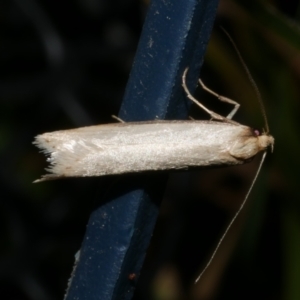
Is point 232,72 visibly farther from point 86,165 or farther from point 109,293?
point 109,293

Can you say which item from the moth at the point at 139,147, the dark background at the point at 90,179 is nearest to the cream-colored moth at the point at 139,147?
the moth at the point at 139,147

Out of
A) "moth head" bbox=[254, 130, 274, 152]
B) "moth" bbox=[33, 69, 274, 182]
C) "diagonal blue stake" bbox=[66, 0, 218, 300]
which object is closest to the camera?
"diagonal blue stake" bbox=[66, 0, 218, 300]

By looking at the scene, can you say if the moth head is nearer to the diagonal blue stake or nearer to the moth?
the moth

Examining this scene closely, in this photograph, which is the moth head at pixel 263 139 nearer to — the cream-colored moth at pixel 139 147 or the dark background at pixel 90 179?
the cream-colored moth at pixel 139 147

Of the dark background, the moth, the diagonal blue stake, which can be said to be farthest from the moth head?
the dark background

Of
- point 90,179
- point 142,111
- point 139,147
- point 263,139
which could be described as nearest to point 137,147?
point 139,147

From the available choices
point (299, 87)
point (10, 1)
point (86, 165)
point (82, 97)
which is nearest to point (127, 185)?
point (86, 165)

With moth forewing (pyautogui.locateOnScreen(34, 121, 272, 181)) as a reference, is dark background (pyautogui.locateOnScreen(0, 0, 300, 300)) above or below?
below
